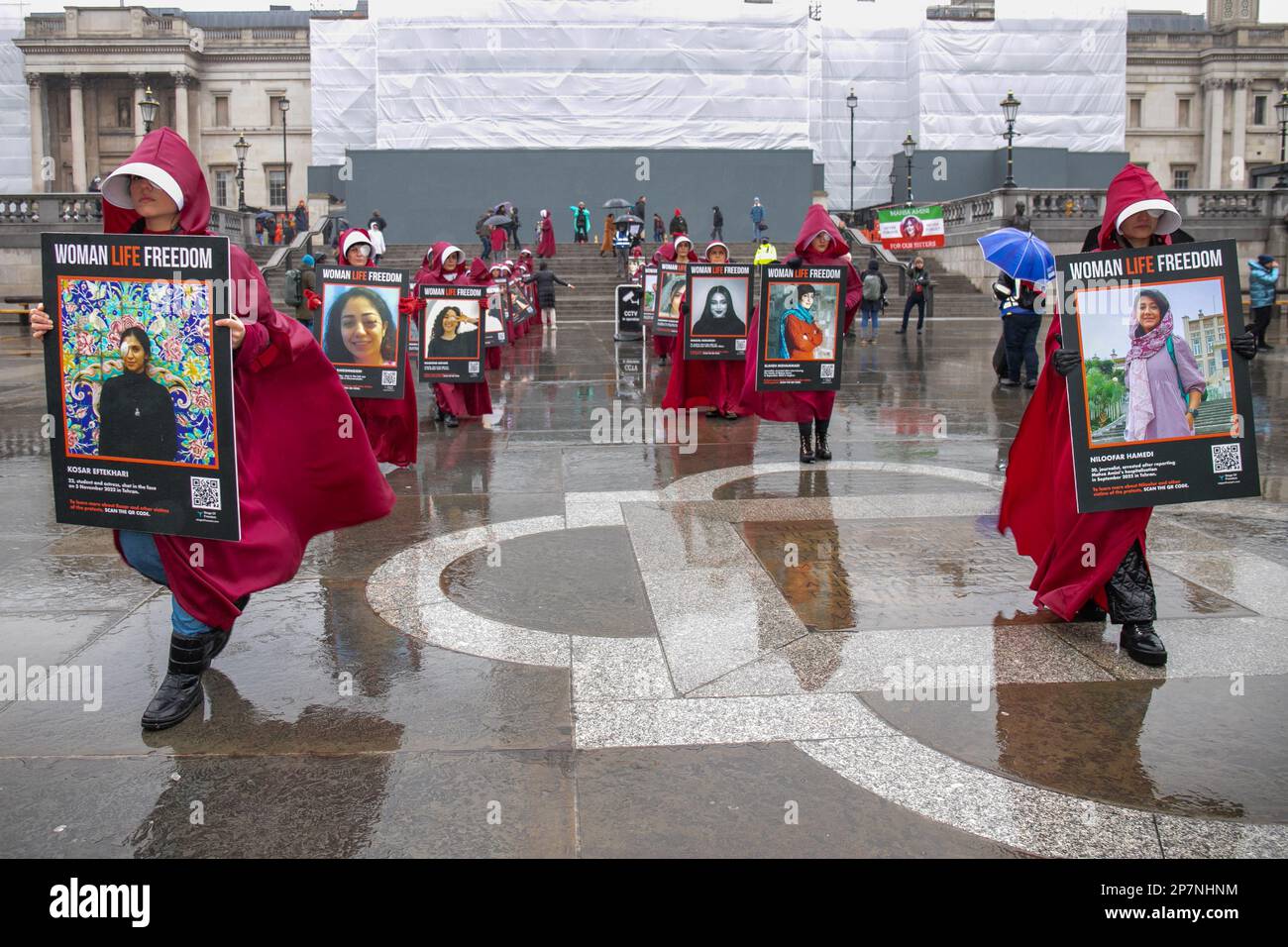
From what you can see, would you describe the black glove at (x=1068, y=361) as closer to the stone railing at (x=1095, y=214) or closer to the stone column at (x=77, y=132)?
the stone railing at (x=1095, y=214)

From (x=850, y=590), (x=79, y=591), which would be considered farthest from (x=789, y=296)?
(x=79, y=591)

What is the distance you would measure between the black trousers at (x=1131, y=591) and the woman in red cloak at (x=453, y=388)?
8.02 metres

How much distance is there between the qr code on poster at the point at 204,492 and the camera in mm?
4141

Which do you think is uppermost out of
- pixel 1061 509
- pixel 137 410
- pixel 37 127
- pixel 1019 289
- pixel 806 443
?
pixel 37 127

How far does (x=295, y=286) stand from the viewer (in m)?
15.8

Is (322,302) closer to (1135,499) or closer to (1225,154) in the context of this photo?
(1135,499)

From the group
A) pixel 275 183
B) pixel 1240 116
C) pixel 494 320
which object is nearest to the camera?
pixel 494 320

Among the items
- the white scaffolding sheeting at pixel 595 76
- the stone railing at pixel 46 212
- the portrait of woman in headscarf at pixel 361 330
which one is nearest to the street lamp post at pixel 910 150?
the white scaffolding sheeting at pixel 595 76

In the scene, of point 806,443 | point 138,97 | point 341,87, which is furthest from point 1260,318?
point 138,97

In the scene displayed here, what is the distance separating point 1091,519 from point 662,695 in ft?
6.42

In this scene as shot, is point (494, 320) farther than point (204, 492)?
Yes

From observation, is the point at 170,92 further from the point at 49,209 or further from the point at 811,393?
the point at 811,393

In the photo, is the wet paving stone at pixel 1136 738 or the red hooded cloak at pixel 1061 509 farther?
the red hooded cloak at pixel 1061 509

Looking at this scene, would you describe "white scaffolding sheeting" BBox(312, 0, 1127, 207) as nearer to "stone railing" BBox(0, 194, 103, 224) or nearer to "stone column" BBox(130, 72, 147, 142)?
"stone railing" BBox(0, 194, 103, 224)
